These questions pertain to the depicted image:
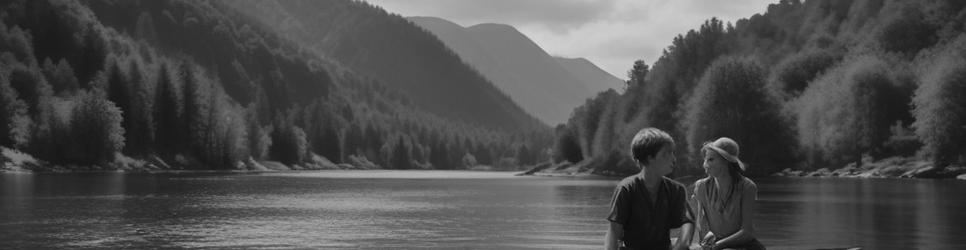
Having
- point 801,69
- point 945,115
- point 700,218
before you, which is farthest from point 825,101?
point 700,218

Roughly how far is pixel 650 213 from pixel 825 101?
13258 cm

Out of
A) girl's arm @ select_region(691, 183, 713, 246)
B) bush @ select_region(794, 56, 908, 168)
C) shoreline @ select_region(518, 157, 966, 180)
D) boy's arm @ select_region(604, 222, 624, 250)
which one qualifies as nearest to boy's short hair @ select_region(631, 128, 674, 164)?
boy's arm @ select_region(604, 222, 624, 250)

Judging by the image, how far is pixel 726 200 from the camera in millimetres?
13344

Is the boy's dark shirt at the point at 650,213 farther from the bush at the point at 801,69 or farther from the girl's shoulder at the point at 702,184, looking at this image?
the bush at the point at 801,69

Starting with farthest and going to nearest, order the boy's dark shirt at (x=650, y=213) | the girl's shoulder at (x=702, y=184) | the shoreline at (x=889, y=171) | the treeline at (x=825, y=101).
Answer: the treeline at (x=825, y=101), the shoreline at (x=889, y=171), the girl's shoulder at (x=702, y=184), the boy's dark shirt at (x=650, y=213)

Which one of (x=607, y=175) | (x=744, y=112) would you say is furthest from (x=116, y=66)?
(x=744, y=112)

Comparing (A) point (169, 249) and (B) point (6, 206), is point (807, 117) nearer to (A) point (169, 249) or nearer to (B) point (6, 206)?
(B) point (6, 206)

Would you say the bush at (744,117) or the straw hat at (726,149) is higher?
the bush at (744,117)

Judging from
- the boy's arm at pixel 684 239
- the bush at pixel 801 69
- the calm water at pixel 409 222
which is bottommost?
the calm water at pixel 409 222

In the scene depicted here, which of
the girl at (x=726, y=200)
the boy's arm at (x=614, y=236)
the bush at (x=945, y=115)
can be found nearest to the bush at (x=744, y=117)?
the bush at (x=945, y=115)

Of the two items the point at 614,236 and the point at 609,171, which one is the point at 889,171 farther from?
the point at 614,236

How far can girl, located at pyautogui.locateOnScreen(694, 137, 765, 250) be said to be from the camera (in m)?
12.9

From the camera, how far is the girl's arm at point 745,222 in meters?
13.1

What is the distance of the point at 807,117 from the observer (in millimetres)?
136125
